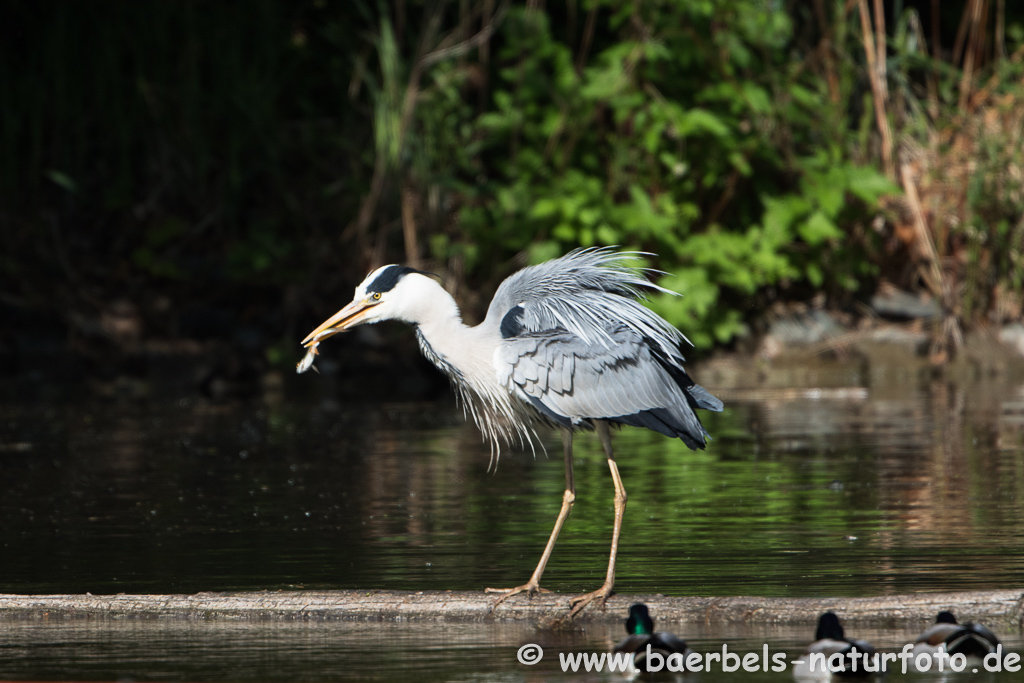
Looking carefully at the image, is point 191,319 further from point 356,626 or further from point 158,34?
point 356,626

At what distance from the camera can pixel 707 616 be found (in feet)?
15.4

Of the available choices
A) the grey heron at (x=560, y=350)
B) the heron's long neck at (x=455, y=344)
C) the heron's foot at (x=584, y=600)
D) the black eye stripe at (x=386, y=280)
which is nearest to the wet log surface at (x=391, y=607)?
the heron's foot at (x=584, y=600)

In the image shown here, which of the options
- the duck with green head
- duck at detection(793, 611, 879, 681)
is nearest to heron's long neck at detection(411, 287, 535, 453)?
duck at detection(793, 611, 879, 681)

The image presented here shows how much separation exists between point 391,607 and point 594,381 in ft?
3.94

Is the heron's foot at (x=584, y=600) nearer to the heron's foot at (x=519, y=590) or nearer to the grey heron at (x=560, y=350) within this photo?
the heron's foot at (x=519, y=590)

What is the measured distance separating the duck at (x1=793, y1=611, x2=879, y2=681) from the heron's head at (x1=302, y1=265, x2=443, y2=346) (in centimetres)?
218

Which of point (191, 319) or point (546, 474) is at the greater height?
point (191, 319)

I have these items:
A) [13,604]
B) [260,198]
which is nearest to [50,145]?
[260,198]

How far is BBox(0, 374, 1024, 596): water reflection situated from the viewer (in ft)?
18.7

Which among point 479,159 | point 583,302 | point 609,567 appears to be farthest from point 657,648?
point 479,159

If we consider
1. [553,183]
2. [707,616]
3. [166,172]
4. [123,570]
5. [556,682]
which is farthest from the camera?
[166,172]

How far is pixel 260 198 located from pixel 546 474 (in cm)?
863

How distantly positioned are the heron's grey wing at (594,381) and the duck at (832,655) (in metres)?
1.42

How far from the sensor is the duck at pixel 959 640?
412 cm
